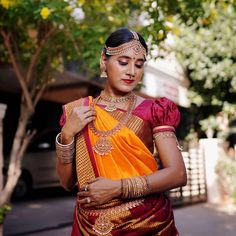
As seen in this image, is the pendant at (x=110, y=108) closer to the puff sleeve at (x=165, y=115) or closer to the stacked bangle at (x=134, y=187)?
the puff sleeve at (x=165, y=115)

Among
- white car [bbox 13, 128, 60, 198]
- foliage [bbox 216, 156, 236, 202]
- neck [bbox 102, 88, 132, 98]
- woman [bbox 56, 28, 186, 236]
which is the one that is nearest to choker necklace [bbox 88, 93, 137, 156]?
woman [bbox 56, 28, 186, 236]

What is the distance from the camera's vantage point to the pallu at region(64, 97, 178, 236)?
1.86 meters

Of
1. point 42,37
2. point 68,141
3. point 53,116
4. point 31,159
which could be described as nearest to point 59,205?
point 31,159

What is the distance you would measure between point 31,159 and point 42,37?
5.11 m

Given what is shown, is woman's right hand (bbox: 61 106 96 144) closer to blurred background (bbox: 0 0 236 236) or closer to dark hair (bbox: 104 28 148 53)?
dark hair (bbox: 104 28 148 53)

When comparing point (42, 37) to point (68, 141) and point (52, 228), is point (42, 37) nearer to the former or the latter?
point (52, 228)

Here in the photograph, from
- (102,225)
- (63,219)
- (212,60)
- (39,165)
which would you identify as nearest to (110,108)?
(102,225)

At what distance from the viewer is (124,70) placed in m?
1.98

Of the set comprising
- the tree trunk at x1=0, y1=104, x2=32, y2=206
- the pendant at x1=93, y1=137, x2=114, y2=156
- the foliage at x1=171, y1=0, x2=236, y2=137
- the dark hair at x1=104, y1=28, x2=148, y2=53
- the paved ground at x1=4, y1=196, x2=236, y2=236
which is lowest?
the paved ground at x1=4, y1=196, x2=236, y2=236

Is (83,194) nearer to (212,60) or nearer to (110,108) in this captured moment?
(110,108)

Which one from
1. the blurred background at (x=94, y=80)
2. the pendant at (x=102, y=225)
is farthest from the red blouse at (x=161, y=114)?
the blurred background at (x=94, y=80)

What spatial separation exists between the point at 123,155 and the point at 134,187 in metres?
0.15

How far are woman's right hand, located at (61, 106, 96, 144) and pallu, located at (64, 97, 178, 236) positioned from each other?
0.20 ft

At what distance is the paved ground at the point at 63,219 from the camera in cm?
719
